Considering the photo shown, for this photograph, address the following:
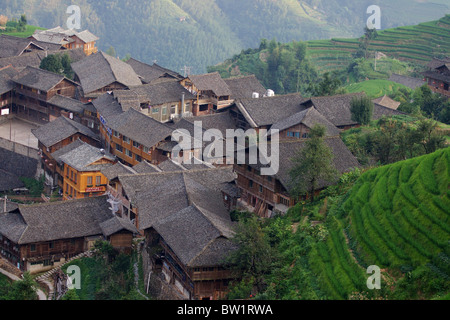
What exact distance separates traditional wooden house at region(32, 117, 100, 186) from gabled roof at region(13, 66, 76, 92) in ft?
18.6

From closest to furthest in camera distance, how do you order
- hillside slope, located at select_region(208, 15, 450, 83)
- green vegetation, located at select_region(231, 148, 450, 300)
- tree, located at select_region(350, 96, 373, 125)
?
green vegetation, located at select_region(231, 148, 450, 300), tree, located at select_region(350, 96, 373, 125), hillside slope, located at select_region(208, 15, 450, 83)

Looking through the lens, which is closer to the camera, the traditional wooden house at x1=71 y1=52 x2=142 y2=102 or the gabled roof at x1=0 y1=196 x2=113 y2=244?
the gabled roof at x1=0 y1=196 x2=113 y2=244

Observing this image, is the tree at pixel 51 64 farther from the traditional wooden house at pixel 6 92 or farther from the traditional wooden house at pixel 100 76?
the traditional wooden house at pixel 6 92

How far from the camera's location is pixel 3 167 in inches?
1843

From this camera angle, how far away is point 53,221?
34062 mm

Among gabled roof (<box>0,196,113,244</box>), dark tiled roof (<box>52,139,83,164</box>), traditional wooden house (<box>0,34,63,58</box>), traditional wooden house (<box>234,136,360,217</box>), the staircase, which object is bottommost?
the staircase

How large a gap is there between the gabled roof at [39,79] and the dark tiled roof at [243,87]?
40.9ft

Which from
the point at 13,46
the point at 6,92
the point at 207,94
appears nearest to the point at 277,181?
the point at 207,94

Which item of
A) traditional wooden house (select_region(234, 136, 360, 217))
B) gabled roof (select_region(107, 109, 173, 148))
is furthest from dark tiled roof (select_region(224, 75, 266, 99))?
traditional wooden house (select_region(234, 136, 360, 217))

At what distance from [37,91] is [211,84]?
13435 mm

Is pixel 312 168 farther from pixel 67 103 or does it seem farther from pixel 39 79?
pixel 39 79

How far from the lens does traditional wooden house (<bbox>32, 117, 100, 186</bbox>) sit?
4347 cm

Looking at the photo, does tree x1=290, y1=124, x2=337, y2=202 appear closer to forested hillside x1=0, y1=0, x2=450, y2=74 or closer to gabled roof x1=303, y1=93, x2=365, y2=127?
gabled roof x1=303, y1=93, x2=365, y2=127

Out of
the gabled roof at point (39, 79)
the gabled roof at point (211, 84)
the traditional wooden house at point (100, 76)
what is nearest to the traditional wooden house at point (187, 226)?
the gabled roof at point (211, 84)
